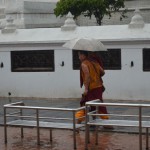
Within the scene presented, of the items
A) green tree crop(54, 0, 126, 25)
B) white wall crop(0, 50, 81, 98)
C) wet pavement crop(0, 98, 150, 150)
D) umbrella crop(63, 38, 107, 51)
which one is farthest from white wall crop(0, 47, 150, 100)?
green tree crop(54, 0, 126, 25)

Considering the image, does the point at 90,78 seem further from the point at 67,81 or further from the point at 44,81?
the point at 44,81

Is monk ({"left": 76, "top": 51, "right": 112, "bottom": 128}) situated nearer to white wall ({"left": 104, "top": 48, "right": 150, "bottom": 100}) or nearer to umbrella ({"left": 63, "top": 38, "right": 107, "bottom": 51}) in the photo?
umbrella ({"left": 63, "top": 38, "right": 107, "bottom": 51})

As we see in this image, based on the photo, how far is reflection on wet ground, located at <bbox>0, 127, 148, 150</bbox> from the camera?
10.5 m

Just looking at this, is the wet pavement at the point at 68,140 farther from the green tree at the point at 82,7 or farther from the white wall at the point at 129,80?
the green tree at the point at 82,7

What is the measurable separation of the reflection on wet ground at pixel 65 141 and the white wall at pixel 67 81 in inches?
178

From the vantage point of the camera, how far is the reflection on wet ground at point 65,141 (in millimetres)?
10508

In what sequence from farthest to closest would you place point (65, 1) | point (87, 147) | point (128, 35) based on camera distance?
point (65, 1)
point (128, 35)
point (87, 147)

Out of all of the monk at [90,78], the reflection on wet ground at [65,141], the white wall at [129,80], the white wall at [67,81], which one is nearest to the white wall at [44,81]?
the white wall at [67,81]

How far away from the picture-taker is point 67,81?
17.0m

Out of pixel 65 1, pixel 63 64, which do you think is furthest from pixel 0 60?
pixel 65 1

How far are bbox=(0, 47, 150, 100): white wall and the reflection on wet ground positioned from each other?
4514 millimetres

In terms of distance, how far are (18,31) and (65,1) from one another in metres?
5.15

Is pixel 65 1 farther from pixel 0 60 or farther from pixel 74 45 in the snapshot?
pixel 74 45

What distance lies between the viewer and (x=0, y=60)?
1788cm
